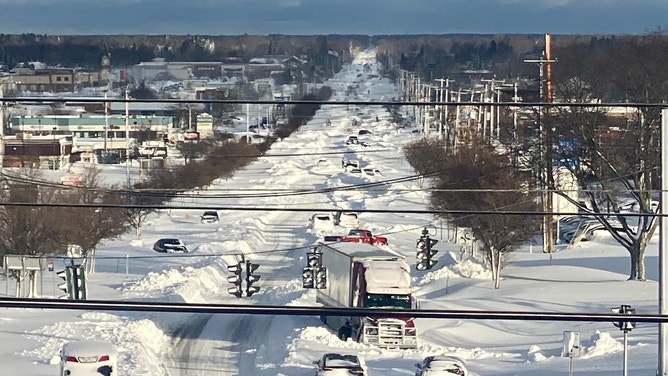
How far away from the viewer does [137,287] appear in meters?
11.5

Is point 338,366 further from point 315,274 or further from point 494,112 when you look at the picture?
point 494,112

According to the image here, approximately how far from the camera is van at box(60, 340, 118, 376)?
690 cm

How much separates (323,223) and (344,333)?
23.2 ft

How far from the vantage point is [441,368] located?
754cm

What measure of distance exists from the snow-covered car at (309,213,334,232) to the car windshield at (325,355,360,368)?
849 cm

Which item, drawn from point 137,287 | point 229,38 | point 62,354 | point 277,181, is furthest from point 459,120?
point 62,354

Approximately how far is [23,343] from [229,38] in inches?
218

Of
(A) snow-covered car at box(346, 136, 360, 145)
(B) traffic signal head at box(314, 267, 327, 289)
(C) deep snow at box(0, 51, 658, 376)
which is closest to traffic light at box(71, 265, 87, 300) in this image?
(C) deep snow at box(0, 51, 658, 376)

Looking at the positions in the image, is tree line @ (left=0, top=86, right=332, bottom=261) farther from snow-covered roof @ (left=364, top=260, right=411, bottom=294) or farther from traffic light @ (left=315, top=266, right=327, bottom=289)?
snow-covered roof @ (left=364, top=260, right=411, bottom=294)

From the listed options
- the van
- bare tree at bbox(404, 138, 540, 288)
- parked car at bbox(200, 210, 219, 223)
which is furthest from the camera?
parked car at bbox(200, 210, 219, 223)

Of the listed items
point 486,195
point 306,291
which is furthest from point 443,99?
point 306,291

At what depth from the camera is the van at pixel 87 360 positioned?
6898 mm

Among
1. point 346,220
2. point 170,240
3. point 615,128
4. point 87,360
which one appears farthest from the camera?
point 346,220

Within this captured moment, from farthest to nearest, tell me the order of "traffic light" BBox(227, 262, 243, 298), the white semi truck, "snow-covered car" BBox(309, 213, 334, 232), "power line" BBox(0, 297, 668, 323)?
"snow-covered car" BBox(309, 213, 334, 232) → the white semi truck → "traffic light" BBox(227, 262, 243, 298) → "power line" BBox(0, 297, 668, 323)
